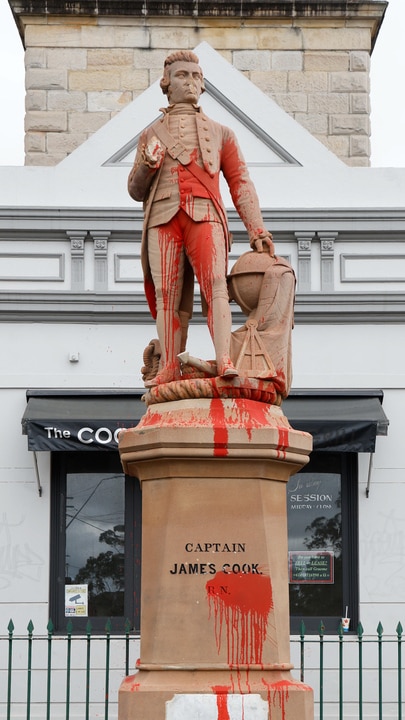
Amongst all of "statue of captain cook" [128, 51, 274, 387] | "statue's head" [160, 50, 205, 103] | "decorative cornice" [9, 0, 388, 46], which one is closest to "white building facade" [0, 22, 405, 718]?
"decorative cornice" [9, 0, 388, 46]

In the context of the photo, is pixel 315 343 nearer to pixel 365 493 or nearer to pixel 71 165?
pixel 365 493

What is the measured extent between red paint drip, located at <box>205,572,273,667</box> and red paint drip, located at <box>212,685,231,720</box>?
0.58 ft

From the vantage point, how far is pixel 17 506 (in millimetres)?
14445

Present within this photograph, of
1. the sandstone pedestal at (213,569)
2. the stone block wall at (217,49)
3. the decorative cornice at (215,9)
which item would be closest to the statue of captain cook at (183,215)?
the sandstone pedestal at (213,569)

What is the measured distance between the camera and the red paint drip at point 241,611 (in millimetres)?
7980

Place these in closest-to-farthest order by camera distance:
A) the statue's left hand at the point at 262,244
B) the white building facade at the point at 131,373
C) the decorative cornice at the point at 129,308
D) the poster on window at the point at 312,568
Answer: the statue's left hand at the point at 262,244 < the white building facade at the point at 131,373 < the poster on window at the point at 312,568 < the decorative cornice at the point at 129,308

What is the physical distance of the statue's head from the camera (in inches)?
354

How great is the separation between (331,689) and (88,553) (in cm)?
293

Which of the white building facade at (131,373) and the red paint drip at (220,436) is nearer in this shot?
the red paint drip at (220,436)

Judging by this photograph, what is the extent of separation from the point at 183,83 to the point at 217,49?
31.6ft

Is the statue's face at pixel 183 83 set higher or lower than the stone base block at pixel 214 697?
higher

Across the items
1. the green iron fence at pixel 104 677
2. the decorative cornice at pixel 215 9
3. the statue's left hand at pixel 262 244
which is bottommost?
the green iron fence at pixel 104 677

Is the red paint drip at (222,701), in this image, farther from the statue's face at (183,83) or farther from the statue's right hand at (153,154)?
the statue's face at (183,83)

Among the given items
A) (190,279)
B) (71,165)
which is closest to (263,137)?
(71,165)
